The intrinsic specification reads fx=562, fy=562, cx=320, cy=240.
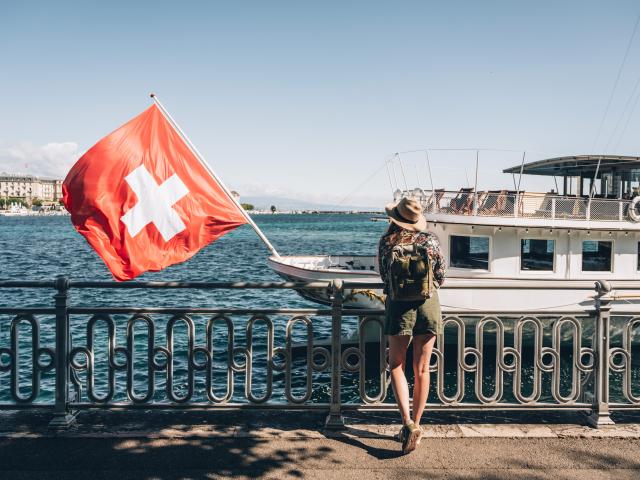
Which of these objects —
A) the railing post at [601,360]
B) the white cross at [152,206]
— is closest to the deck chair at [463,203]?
the railing post at [601,360]

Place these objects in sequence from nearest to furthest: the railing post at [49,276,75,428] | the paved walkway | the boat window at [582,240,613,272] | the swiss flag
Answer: the paved walkway → the railing post at [49,276,75,428] → the swiss flag → the boat window at [582,240,613,272]

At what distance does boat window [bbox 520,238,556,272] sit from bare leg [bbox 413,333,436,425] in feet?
43.5

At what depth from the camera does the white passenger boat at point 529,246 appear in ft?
54.1

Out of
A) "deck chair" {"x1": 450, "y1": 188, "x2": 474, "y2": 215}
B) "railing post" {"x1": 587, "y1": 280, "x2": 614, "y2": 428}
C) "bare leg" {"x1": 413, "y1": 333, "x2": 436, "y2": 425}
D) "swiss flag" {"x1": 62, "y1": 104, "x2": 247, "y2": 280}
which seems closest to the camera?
"bare leg" {"x1": 413, "y1": 333, "x2": 436, "y2": 425}

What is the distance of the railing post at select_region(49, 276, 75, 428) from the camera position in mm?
5359

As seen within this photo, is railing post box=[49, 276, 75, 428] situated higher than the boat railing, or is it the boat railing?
the boat railing

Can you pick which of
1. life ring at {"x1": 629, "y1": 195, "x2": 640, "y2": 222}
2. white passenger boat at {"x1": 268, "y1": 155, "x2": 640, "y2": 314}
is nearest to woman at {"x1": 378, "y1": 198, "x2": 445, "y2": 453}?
white passenger boat at {"x1": 268, "y1": 155, "x2": 640, "y2": 314}

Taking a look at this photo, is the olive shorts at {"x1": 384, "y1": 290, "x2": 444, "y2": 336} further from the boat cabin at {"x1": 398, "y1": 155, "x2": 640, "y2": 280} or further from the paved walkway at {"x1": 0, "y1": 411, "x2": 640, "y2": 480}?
the boat cabin at {"x1": 398, "y1": 155, "x2": 640, "y2": 280}

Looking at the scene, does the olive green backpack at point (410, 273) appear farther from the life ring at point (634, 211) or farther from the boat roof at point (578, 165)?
the boat roof at point (578, 165)

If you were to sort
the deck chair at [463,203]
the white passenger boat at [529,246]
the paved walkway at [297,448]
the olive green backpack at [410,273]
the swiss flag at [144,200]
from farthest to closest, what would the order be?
the deck chair at [463,203] < the white passenger boat at [529,246] < the swiss flag at [144,200] < the olive green backpack at [410,273] < the paved walkway at [297,448]

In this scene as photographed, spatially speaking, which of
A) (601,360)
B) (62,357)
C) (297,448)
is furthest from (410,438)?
(62,357)

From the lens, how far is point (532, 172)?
21391mm

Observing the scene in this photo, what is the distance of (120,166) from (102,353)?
12.1 metres

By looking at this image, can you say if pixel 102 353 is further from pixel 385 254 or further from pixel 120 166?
pixel 385 254
